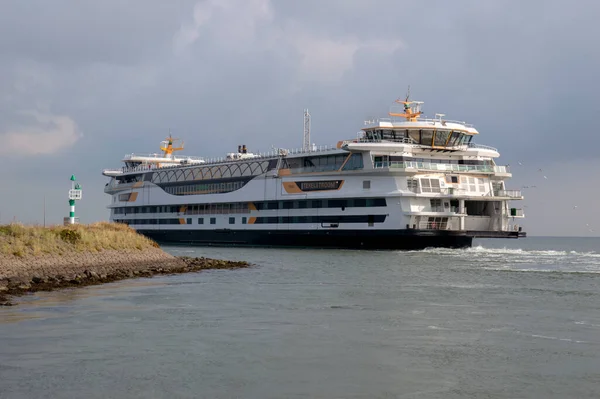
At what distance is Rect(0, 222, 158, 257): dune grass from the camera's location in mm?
29562

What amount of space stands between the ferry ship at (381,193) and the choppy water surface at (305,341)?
22.4 meters

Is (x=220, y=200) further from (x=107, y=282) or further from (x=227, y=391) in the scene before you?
(x=227, y=391)

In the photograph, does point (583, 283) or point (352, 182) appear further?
point (352, 182)

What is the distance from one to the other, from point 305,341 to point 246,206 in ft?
156

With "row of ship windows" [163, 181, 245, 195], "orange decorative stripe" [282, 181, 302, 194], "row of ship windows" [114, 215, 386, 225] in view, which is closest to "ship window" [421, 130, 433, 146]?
"row of ship windows" [114, 215, 386, 225]

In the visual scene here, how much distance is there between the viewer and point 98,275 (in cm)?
3012

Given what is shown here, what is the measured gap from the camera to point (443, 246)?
170ft

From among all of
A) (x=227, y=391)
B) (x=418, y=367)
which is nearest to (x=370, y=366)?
(x=418, y=367)

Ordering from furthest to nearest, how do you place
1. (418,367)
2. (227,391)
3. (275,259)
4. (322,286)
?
(275,259)
(322,286)
(418,367)
(227,391)

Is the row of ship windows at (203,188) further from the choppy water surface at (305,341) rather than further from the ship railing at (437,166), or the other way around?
the choppy water surface at (305,341)

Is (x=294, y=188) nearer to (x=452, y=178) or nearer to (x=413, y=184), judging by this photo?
(x=413, y=184)

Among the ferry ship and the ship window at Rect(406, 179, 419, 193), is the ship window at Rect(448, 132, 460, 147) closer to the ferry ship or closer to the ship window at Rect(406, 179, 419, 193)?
the ferry ship

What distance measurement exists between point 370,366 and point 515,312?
851cm

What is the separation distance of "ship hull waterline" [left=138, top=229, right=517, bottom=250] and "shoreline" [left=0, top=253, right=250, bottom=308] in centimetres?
1430
